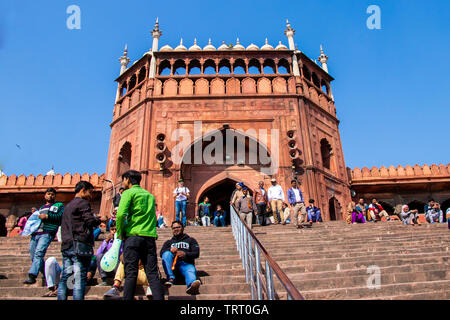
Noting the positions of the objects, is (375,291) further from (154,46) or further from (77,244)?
(154,46)

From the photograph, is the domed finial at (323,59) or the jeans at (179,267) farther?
the domed finial at (323,59)

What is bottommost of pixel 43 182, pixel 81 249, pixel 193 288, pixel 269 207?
pixel 193 288

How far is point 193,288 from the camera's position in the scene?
4027 millimetres

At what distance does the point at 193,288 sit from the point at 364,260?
2.82m

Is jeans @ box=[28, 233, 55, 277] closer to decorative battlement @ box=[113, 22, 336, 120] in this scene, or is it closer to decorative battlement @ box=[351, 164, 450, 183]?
decorative battlement @ box=[113, 22, 336, 120]

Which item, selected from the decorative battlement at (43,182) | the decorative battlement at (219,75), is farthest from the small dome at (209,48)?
the decorative battlement at (43,182)

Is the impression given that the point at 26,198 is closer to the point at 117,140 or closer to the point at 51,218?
the point at 117,140

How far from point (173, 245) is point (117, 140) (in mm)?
12864

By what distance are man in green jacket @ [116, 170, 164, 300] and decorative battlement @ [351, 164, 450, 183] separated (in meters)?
15.7

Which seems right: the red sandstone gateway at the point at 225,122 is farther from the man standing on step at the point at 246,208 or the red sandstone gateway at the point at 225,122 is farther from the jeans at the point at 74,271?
the jeans at the point at 74,271

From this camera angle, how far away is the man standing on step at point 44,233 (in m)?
4.50

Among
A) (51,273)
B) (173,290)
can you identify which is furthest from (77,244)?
(173,290)

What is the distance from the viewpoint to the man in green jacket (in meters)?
3.42

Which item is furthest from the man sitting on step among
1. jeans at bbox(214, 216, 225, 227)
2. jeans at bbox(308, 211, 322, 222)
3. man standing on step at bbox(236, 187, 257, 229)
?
jeans at bbox(308, 211, 322, 222)
